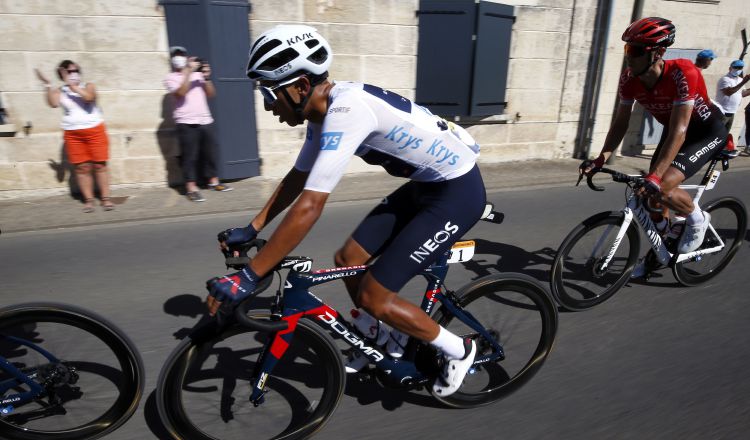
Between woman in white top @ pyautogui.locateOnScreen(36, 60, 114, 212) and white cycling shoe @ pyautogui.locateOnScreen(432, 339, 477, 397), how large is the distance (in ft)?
17.3

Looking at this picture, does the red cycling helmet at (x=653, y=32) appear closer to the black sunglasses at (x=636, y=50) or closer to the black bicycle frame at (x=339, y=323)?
the black sunglasses at (x=636, y=50)

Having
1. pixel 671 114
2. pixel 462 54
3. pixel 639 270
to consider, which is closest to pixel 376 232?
pixel 671 114

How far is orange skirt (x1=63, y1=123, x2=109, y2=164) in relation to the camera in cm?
629

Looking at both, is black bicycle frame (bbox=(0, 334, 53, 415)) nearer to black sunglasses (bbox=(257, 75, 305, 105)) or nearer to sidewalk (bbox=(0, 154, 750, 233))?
black sunglasses (bbox=(257, 75, 305, 105))

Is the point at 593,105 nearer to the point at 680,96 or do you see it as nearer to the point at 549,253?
the point at 549,253

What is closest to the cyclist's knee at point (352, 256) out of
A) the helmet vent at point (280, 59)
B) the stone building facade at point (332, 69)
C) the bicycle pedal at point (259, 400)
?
the bicycle pedal at point (259, 400)

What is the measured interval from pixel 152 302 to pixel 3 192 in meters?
4.27

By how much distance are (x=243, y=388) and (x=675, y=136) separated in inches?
130

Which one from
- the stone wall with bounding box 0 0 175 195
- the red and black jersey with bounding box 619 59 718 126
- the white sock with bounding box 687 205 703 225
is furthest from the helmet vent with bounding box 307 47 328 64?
the stone wall with bounding box 0 0 175 195

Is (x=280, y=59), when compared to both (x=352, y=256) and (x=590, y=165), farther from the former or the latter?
(x=590, y=165)

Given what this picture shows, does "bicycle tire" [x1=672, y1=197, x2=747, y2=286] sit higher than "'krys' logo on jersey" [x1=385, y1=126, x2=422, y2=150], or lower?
lower

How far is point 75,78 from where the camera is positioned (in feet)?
19.9

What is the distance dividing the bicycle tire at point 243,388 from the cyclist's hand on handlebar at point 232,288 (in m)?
0.25

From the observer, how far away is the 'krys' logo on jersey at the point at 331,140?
206 centimetres
